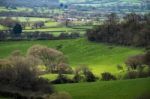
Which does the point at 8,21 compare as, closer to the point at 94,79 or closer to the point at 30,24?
the point at 30,24

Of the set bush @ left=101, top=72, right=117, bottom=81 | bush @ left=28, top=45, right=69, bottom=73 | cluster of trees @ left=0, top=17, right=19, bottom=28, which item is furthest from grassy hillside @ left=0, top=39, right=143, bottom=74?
cluster of trees @ left=0, top=17, right=19, bottom=28

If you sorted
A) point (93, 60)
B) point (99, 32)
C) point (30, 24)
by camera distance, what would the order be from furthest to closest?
point (30, 24)
point (99, 32)
point (93, 60)

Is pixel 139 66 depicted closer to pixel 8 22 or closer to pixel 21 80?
pixel 21 80

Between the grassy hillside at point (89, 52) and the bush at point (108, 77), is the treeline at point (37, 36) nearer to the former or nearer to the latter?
the grassy hillside at point (89, 52)

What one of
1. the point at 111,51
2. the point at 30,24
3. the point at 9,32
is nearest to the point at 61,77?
the point at 111,51

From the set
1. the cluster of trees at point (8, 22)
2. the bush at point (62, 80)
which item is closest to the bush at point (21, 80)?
the bush at point (62, 80)

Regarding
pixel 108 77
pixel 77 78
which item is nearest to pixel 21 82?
pixel 77 78
